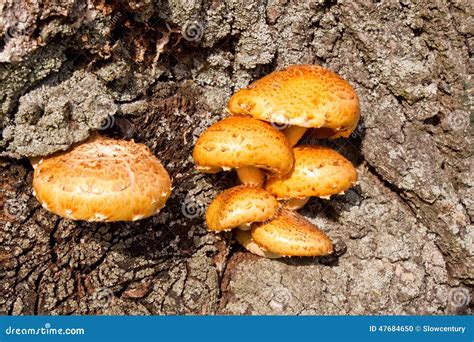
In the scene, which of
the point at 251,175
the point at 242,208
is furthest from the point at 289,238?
the point at 251,175

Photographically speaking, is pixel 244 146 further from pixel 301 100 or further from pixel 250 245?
pixel 250 245

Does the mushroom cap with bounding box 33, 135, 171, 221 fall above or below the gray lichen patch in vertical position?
below

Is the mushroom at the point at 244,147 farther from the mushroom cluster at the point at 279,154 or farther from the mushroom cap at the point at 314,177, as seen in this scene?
the mushroom cap at the point at 314,177

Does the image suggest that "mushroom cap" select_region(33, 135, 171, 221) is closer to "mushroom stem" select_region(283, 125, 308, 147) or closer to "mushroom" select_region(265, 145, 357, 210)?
"mushroom" select_region(265, 145, 357, 210)

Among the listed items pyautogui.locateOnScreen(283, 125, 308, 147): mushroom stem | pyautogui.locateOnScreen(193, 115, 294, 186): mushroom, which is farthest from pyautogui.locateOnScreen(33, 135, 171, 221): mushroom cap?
pyautogui.locateOnScreen(283, 125, 308, 147): mushroom stem

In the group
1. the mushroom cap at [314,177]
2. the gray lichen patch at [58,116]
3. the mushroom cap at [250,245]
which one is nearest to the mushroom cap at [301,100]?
the mushroom cap at [314,177]

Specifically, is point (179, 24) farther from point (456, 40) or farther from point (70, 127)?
point (456, 40)

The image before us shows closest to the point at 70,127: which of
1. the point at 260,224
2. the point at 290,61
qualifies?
the point at 260,224
